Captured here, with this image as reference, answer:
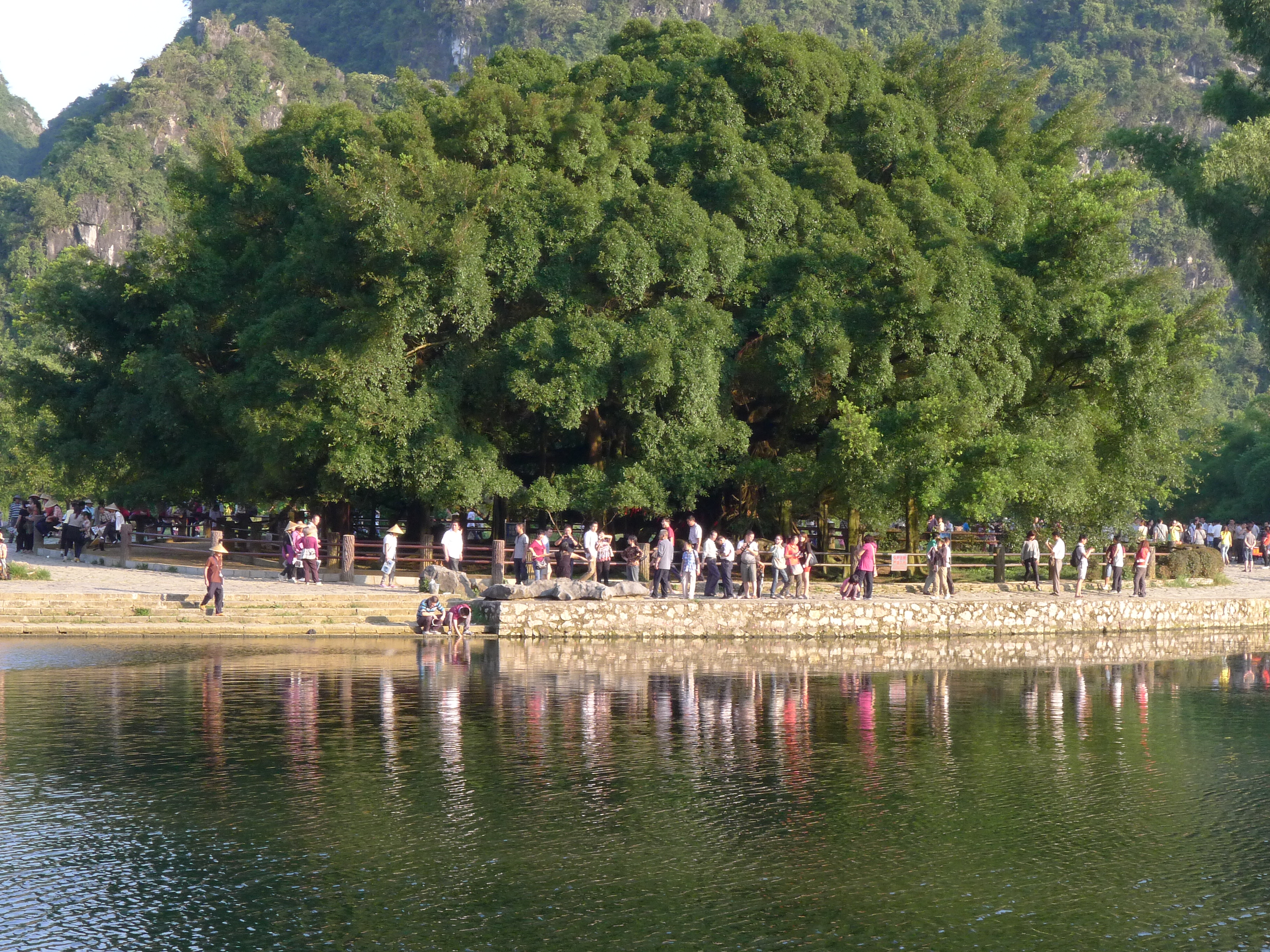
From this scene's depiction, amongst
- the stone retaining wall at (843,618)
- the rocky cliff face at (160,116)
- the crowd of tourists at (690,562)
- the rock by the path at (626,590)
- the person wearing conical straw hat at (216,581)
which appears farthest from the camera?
the rocky cliff face at (160,116)

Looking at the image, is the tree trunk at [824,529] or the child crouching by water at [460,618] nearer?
the child crouching by water at [460,618]

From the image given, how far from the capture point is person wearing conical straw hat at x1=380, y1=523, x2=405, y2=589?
2867 cm

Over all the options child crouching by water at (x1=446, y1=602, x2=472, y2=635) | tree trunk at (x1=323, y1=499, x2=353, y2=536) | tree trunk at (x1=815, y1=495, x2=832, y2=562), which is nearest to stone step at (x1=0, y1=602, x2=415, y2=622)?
child crouching by water at (x1=446, y1=602, x2=472, y2=635)

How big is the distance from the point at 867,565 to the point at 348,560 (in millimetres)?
11973

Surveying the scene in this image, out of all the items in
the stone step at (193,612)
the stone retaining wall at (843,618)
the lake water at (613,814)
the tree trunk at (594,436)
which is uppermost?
the tree trunk at (594,436)

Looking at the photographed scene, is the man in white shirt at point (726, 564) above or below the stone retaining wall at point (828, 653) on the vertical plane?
above

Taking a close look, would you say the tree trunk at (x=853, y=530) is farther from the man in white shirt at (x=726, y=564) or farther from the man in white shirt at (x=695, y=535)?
the man in white shirt at (x=726, y=564)

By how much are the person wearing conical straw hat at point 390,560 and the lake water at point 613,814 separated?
927 cm

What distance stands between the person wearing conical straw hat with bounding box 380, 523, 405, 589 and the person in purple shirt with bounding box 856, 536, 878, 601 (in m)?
10.1

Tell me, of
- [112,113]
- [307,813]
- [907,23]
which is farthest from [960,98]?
[907,23]

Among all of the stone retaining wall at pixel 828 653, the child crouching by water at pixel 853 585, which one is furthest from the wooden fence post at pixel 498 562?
the child crouching by water at pixel 853 585

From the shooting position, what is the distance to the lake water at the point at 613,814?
894cm

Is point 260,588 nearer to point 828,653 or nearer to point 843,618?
point 828,653

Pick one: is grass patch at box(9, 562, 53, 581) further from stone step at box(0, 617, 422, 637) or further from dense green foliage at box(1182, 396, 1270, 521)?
dense green foliage at box(1182, 396, 1270, 521)
